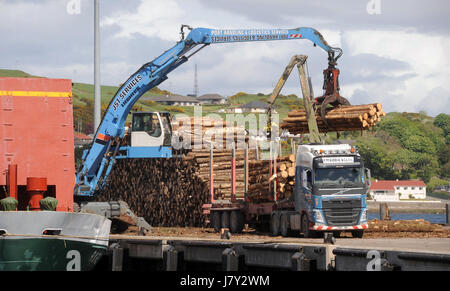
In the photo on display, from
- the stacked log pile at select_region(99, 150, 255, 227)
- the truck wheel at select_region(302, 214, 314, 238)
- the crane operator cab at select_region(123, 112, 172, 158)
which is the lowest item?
the truck wheel at select_region(302, 214, 314, 238)

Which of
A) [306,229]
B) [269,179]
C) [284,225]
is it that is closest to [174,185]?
[269,179]

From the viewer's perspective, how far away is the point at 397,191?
13462 centimetres

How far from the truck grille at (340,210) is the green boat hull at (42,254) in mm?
7957

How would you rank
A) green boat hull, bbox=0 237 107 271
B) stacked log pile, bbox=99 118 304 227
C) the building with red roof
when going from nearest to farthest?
green boat hull, bbox=0 237 107 271, stacked log pile, bbox=99 118 304 227, the building with red roof

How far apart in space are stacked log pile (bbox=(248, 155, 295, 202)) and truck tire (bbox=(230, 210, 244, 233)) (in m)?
0.94

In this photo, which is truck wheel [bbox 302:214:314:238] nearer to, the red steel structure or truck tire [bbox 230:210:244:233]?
truck tire [bbox 230:210:244:233]

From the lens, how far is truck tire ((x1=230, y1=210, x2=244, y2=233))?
100 ft

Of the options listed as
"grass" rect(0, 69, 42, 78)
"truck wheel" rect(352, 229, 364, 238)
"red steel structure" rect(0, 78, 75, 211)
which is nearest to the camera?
"red steel structure" rect(0, 78, 75, 211)

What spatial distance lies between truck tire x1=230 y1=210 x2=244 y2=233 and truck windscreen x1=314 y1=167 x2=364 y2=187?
6.61 m

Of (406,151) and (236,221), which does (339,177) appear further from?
(406,151)

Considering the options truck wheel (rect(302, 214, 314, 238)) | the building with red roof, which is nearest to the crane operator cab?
truck wheel (rect(302, 214, 314, 238))

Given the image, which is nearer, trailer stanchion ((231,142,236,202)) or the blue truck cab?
the blue truck cab

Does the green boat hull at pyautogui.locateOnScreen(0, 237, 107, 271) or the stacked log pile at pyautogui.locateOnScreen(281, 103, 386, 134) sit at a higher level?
the stacked log pile at pyautogui.locateOnScreen(281, 103, 386, 134)

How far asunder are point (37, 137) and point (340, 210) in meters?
9.29
